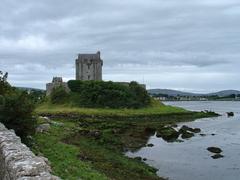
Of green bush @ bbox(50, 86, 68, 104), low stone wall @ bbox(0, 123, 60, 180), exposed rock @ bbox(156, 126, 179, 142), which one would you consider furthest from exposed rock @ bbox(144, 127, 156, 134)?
low stone wall @ bbox(0, 123, 60, 180)

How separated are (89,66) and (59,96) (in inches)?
801

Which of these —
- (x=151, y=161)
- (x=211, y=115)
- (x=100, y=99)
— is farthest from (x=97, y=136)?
(x=211, y=115)

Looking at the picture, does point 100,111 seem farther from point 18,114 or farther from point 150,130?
point 18,114

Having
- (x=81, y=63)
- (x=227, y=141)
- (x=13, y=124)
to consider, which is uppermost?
(x=81, y=63)

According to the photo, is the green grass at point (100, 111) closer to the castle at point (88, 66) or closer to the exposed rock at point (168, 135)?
the castle at point (88, 66)

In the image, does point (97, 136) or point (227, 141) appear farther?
point (227, 141)

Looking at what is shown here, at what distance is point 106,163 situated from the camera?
82.0 ft

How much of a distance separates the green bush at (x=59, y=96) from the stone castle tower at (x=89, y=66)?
18664mm

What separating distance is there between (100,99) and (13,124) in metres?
66.5

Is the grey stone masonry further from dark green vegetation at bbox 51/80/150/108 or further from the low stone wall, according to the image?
the low stone wall

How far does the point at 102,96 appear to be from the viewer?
298 ft

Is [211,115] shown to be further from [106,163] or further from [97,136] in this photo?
[106,163]

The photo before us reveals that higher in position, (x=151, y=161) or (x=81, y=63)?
(x=81, y=63)

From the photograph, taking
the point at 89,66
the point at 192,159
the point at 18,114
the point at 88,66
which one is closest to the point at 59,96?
the point at 88,66
